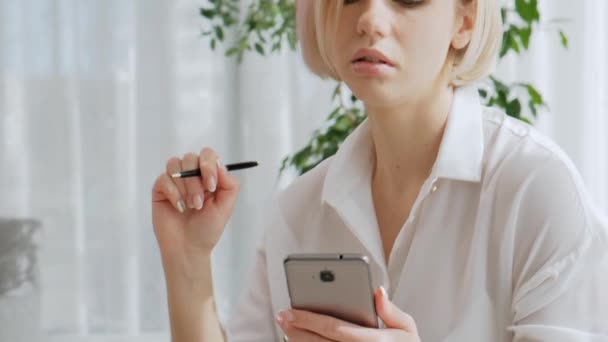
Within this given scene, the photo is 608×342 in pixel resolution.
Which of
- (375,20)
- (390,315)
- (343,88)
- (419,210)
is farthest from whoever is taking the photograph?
(343,88)

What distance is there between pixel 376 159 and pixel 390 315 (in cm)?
40

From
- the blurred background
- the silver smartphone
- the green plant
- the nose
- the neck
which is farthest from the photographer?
the blurred background

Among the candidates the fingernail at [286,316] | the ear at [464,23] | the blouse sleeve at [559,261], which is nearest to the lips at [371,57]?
the ear at [464,23]

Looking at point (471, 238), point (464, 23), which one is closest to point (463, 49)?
point (464, 23)

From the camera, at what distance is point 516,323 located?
3.92 feet

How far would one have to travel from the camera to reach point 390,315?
108cm

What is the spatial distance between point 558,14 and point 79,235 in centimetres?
168

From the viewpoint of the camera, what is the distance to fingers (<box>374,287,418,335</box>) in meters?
1.08

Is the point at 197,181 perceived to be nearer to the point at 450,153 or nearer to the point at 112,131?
the point at 450,153

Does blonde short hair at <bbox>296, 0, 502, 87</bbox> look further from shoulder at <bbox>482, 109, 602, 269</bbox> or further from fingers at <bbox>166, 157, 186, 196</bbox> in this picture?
fingers at <bbox>166, 157, 186, 196</bbox>

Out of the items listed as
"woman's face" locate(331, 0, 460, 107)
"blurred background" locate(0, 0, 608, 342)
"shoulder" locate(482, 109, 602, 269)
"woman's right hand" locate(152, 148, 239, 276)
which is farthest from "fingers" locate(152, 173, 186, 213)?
"blurred background" locate(0, 0, 608, 342)

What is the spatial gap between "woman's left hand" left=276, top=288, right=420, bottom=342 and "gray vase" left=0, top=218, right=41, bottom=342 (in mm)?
1987

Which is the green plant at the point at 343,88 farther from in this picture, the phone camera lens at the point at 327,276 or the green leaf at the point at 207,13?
the phone camera lens at the point at 327,276

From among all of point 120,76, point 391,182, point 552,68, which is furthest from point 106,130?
point 391,182
